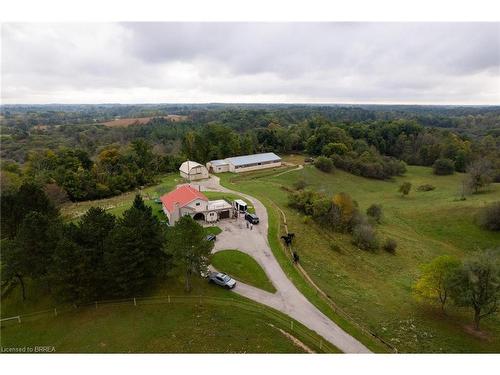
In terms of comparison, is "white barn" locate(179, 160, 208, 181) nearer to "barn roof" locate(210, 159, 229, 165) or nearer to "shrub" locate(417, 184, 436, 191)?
"barn roof" locate(210, 159, 229, 165)

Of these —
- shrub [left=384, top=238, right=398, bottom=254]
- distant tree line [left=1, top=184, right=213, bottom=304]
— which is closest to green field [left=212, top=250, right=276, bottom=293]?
distant tree line [left=1, top=184, right=213, bottom=304]

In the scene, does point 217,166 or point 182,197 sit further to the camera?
point 217,166

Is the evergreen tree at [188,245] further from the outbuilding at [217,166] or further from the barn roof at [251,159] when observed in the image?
the outbuilding at [217,166]

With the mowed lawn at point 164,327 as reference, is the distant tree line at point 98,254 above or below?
above

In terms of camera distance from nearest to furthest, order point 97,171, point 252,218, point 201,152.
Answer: point 252,218 → point 97,171 → point 201,152

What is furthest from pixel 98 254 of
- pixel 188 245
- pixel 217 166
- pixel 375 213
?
pixel 217 166

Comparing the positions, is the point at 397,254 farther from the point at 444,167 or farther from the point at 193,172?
the point at 444,167

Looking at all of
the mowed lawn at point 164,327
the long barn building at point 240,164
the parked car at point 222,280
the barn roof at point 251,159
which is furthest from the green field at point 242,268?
the barn roof at point 251,159
